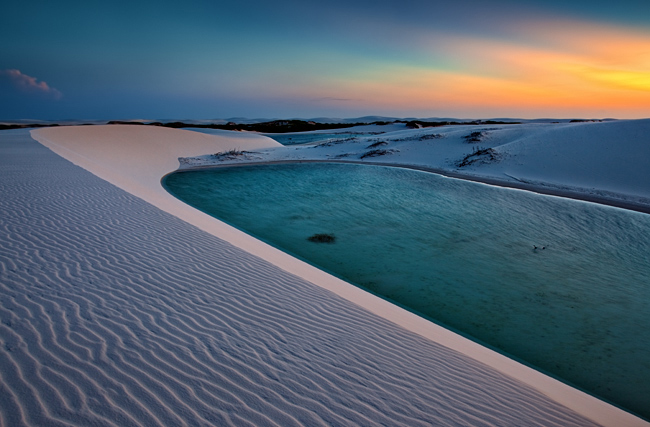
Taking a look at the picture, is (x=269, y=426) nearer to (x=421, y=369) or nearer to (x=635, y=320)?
(x=421, y=369)

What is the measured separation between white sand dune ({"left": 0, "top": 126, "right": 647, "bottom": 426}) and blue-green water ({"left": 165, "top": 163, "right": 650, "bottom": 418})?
858mm

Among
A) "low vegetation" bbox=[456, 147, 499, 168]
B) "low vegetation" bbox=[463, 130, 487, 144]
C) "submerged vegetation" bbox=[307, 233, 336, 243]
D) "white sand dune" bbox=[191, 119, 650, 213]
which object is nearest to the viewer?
"submerged vegetation" bbox=[307, 233, 336, 243]

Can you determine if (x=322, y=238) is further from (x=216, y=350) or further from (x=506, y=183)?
(x=506, y=183)

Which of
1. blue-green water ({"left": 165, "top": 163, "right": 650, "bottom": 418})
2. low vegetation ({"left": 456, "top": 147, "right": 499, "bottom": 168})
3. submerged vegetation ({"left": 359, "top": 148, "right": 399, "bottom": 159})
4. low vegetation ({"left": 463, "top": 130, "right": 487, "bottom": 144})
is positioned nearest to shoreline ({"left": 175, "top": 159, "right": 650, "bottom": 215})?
blue-green water ({"left": 165, "top": 163, "right": 650, "bottom": 418})

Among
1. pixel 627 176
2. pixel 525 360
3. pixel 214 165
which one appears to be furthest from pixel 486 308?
pixel 214 165

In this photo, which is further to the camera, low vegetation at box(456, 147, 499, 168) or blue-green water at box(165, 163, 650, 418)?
low vegetation at box(456, 147, 499, 168)

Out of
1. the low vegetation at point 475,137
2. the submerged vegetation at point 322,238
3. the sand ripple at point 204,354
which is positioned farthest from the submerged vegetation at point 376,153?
the sand ripple at point 204,354

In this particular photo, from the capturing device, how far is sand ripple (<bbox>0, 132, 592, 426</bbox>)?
7.76 feet

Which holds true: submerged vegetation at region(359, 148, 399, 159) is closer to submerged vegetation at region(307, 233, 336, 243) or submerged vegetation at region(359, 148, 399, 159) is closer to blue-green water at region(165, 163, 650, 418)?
blue-green water at region(165, 163, 650, 418)

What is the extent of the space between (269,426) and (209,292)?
2367 millimetres

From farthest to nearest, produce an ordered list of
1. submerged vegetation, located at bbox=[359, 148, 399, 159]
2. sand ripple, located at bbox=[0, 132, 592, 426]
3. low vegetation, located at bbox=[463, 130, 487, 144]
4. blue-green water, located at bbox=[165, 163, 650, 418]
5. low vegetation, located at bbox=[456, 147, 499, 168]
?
submerged vegetation, located at bbox=[359, 148, 399, 159] < low vegetation, located at bbox=[463, 130, 487, 144] < low vegetation, located at bbox=[456, 147, 499, 168] < blue-green water, located at bbox=[165, 163, 650, 418] < sand ripple, located at bbox=[0, 132, 592, 426]

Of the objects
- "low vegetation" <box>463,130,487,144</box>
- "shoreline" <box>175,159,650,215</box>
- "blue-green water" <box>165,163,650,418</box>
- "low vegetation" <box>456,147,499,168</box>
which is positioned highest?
"low vegetation" <box>463,130,487,144</box>

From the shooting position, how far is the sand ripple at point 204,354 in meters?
2.37

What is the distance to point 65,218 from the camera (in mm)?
6621
